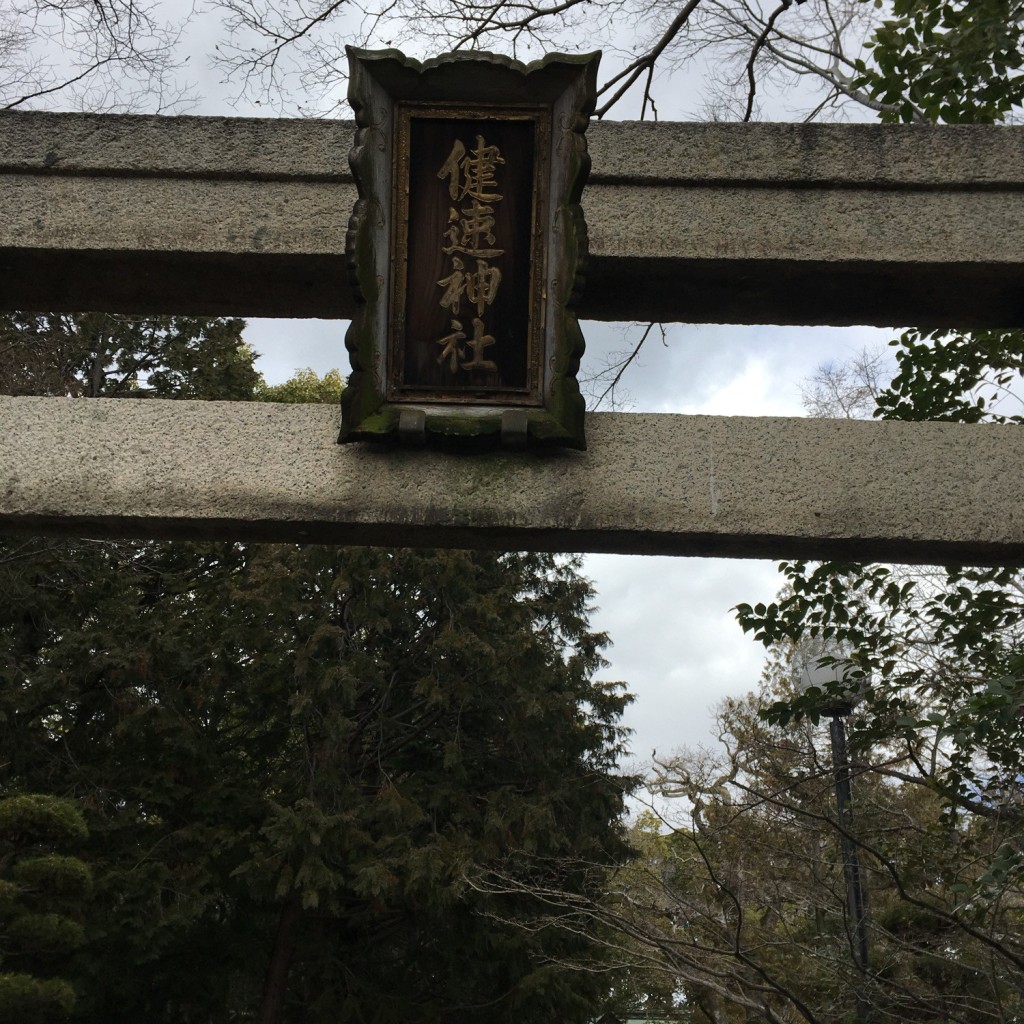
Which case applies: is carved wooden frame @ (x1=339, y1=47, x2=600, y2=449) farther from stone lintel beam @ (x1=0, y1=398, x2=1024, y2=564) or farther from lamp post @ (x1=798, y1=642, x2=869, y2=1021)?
lamp post @ (x1=798, y1=642, x2=869, y2=1021)

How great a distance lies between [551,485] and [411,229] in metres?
0.79

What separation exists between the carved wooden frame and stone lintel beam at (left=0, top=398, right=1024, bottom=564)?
12 centimetres

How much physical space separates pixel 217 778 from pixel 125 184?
1037 cm

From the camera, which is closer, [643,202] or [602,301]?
[643,202]

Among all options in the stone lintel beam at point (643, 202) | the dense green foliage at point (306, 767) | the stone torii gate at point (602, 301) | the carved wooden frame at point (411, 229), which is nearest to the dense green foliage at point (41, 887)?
the stone torii gate at point (602, 301)

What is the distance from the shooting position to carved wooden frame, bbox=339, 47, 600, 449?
2.98 meters

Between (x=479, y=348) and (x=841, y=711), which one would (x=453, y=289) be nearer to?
(x=479, y=348)

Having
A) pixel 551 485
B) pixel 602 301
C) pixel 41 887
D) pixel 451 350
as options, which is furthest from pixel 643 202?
pixel 41 887

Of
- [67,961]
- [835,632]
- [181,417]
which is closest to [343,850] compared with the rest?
[67,961]

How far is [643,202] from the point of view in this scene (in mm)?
3318

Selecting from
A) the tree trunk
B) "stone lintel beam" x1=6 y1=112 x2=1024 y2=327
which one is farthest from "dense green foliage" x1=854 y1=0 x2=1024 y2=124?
the tree trunk

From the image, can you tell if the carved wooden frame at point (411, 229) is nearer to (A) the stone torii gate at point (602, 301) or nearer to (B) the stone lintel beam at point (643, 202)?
(A) the stone torii gate at point (602, 301)

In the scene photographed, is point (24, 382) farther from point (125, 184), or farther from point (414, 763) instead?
point (125, 184)

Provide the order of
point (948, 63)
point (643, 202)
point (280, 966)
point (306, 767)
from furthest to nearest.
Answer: point (306, 767), point (280, 966), point (948, 63), point (643, 202)
